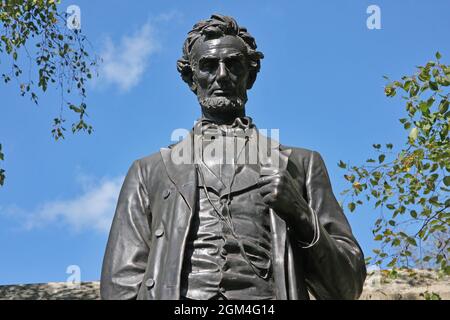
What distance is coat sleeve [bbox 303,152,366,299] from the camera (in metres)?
5.21

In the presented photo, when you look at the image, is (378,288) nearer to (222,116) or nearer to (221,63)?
(222,116)

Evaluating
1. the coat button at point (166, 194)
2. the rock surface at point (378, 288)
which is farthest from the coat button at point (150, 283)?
the rock surface at point (378, 288)

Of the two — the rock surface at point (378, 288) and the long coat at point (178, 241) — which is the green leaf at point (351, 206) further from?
the long coat at point (178, 241)

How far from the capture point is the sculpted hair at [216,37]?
6.02 m

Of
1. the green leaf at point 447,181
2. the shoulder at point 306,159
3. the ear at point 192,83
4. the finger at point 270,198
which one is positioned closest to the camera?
the finger at point 270,198

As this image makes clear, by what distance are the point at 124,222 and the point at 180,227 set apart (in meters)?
0.52

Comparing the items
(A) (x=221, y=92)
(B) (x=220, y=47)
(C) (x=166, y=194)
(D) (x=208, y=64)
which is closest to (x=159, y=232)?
(C) (x=166, y=194)

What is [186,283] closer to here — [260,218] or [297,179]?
[260,218]

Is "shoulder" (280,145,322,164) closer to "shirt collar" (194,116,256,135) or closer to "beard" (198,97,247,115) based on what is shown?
"shirt collar" (194,116,256,135)

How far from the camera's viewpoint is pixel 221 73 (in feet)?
19.2

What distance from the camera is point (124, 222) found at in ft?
18.4

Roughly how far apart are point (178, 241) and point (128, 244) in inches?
17.8
